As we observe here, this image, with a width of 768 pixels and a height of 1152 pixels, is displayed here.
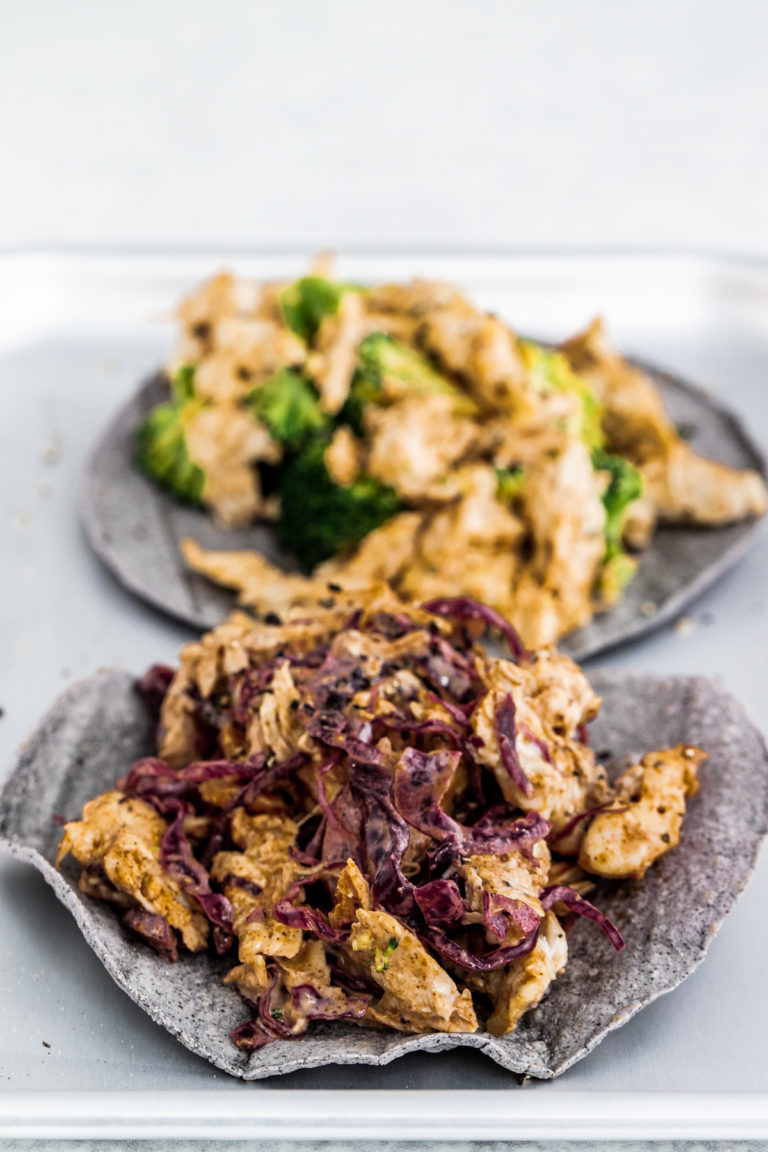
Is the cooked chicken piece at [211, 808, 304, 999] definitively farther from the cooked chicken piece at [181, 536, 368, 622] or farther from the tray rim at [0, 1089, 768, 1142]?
the cooked chicken piece at [181, 536, 368, 622]

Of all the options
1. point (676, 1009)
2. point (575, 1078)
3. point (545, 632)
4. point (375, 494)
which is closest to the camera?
point (575, 1078)

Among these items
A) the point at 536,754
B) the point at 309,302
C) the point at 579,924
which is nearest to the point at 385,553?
the point at 309,302

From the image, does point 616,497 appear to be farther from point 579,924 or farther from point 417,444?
point 579,924

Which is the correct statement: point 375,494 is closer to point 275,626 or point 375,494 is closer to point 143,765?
point 275,626

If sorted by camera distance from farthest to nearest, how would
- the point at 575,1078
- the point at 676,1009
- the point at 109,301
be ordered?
1. the point at 109,301
2. the point at 676,1009
3. the point at 575,1078

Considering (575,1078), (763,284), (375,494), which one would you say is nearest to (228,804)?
(575,1078)

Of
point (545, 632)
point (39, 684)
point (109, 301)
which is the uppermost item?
point (109, 301)

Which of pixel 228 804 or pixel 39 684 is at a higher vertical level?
pixel 228 804

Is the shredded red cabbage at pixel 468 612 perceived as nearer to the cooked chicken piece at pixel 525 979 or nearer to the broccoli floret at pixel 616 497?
the cooked chicken piece at pixel 525 979
